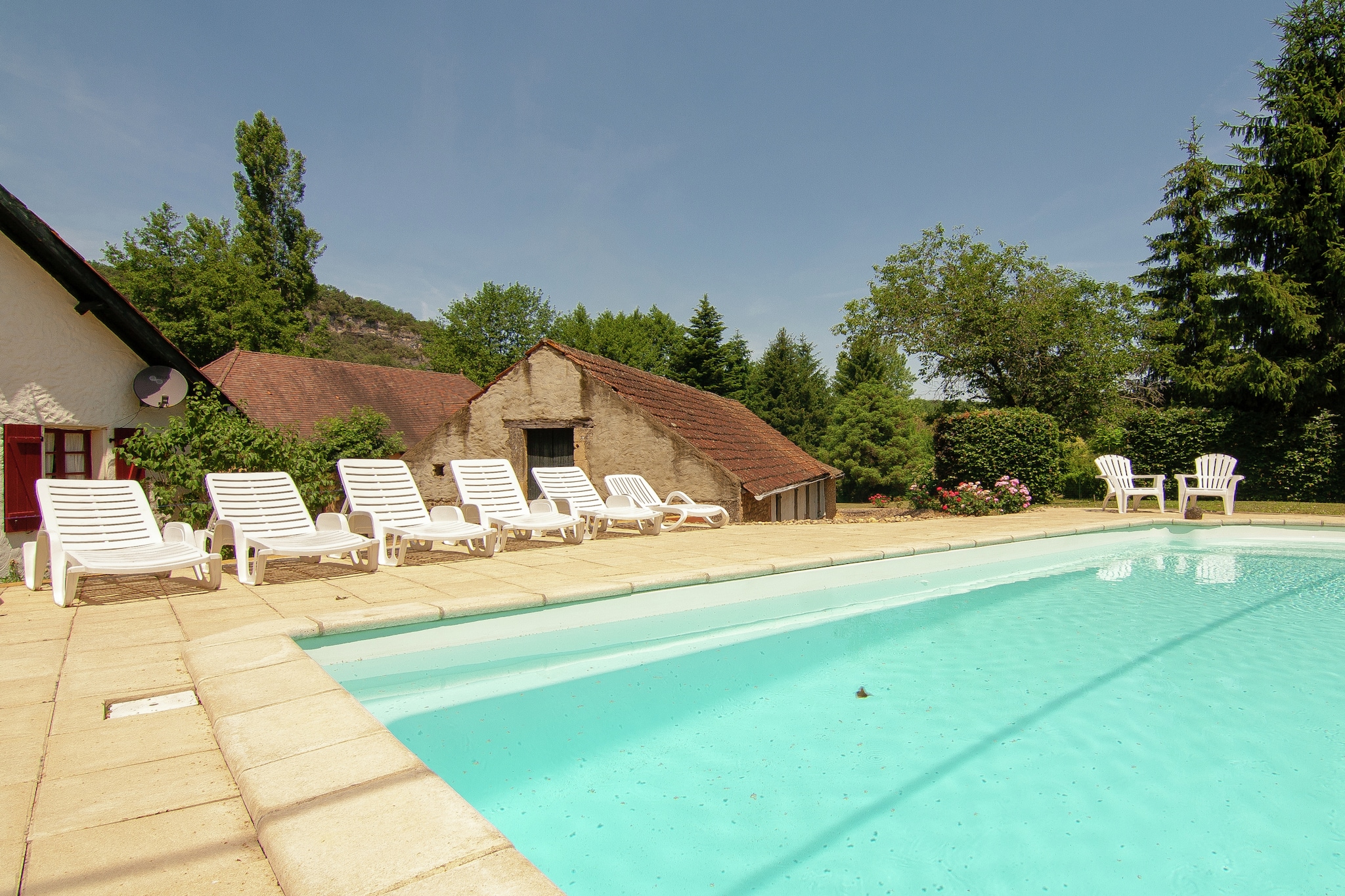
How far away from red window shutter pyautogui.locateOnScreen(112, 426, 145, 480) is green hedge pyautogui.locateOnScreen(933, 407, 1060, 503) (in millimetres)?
14696

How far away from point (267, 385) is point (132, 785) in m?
22.8

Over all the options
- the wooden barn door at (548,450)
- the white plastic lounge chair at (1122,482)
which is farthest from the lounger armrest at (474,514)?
the white plastic lounge chair at (1122,482)

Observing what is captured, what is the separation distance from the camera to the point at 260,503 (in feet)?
20.8

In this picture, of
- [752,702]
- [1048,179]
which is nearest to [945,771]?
[752,702]

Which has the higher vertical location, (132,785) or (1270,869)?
(132,785)

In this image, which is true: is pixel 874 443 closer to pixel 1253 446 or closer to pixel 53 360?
pixel 1253 446

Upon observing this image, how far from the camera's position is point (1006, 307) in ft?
75.4

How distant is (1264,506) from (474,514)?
1637 cm

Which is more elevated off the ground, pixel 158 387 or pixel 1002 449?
pixel 158 387

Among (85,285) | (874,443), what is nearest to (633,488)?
(85,285)

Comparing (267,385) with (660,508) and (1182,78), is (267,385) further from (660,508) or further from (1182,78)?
(1182,78)

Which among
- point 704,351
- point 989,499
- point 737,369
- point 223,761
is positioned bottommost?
point 223,761

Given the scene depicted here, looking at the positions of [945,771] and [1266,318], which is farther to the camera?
[1266,318]

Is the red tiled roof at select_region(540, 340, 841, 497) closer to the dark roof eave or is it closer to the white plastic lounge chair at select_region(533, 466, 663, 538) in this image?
the white plastic lounge chair at select_region(533, 466, 663, 538)
